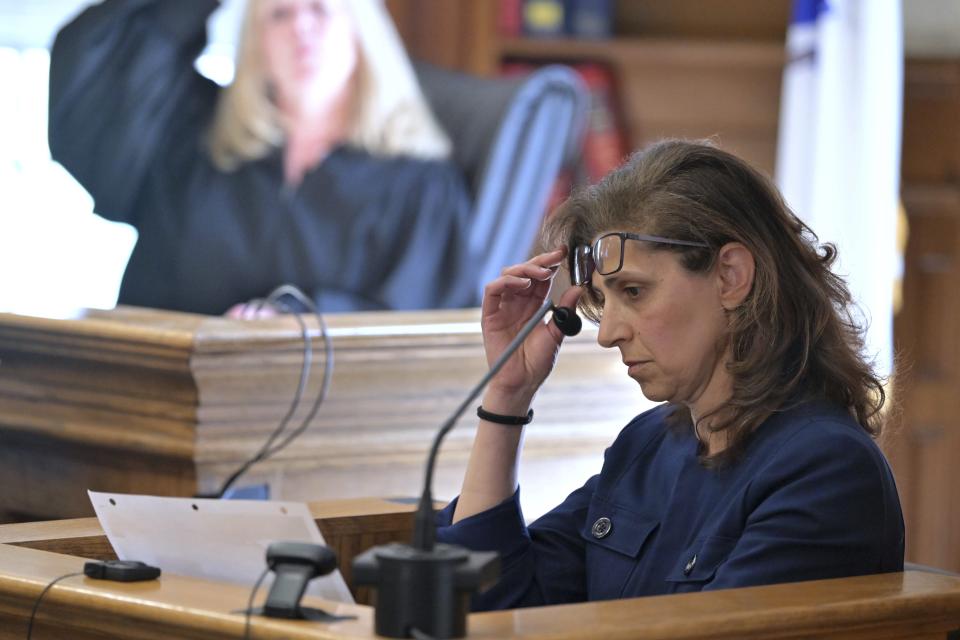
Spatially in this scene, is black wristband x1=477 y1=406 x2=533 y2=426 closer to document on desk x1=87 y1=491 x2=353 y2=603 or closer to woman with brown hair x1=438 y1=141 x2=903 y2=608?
woman with brown hair x1=438 y1=141 x2=903 y2=608

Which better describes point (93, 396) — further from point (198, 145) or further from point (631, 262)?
point (198, 145)

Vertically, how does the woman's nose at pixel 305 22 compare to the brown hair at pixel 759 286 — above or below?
above

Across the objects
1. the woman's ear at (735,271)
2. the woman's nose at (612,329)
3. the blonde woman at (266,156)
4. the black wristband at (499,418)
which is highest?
the blonde woman at (266,156)

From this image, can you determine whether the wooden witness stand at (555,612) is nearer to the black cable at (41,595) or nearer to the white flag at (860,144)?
the black cable at (41,595)

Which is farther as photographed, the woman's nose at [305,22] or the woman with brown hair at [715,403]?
the woman's nose at [305,22]

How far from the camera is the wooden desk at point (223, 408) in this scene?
2.26 metres

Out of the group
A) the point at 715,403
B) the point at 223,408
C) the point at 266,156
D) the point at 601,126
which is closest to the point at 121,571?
the point at 715,403

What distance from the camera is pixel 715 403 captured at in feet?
5.23

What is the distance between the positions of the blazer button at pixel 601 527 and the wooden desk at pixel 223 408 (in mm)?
765

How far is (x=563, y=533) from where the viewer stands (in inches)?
70.7

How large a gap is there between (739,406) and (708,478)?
93mm

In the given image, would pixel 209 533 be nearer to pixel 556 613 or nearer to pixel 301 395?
pixel 556 613

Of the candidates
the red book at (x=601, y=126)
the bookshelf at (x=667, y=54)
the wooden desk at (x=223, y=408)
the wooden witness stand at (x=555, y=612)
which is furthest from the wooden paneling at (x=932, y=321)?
the wooden witness stand at (x=555, y=612)

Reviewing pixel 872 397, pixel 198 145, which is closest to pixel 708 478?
pixel 872 397
